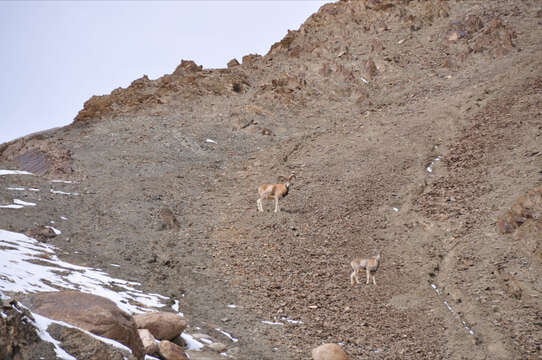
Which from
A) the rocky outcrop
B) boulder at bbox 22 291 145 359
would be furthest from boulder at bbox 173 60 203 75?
the rocky outcrop

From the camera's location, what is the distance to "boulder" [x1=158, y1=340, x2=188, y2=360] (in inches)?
384

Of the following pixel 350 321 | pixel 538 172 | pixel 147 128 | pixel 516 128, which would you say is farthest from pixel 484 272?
pixel 147 128

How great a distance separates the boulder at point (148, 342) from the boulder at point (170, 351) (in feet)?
0.44

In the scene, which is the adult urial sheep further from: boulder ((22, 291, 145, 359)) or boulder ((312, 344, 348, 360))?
boulder ((22, 291, 145, 359))

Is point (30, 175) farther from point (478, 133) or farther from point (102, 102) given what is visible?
point (478, 133)

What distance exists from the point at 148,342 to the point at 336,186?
570 inches

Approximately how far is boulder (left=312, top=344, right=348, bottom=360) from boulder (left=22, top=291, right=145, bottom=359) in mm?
4014

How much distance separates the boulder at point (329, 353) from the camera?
36.9 ft

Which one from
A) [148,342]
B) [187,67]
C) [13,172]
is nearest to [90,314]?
[148,342]

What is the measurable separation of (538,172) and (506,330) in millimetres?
8975

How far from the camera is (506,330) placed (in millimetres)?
13195

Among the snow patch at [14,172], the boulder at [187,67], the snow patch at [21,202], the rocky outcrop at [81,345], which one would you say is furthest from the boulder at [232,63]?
the rocky outcrop at [81,345]

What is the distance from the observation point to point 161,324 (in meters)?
10.6

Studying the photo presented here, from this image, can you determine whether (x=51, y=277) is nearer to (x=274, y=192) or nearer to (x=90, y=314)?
(x=90, y=314)
